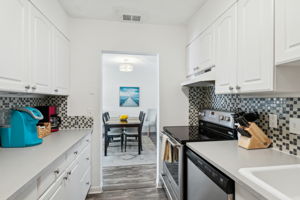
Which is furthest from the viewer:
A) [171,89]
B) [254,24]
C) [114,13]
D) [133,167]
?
[133,167]

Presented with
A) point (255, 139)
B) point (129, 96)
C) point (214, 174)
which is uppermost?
point (129, 96)

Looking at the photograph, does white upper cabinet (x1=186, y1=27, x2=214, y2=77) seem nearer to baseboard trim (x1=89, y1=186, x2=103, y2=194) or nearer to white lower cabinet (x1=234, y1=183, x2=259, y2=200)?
white lower cabinet (x1=234, y1=183, x2=259, y2=200)

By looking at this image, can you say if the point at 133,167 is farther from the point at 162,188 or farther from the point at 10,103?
the point at 10,103

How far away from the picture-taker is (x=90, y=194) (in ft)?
7.35

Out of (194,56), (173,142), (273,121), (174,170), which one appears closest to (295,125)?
(273,121)

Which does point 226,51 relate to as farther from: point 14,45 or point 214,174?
point 14,45

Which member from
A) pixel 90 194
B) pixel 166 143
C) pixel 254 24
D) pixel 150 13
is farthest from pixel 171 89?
pixel 90 194

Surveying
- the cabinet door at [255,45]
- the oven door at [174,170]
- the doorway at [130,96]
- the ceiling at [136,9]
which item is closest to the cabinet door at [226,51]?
the cabinet door at [255,45]

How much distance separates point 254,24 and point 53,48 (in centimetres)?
194

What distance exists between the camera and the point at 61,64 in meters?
2.00

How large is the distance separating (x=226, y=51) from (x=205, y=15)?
0.70 metres

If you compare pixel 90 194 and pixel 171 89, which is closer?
pixel 90 194

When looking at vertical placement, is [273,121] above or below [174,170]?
above

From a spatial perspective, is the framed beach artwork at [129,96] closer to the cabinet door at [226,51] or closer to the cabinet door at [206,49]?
the cabinet door at [206,49]
